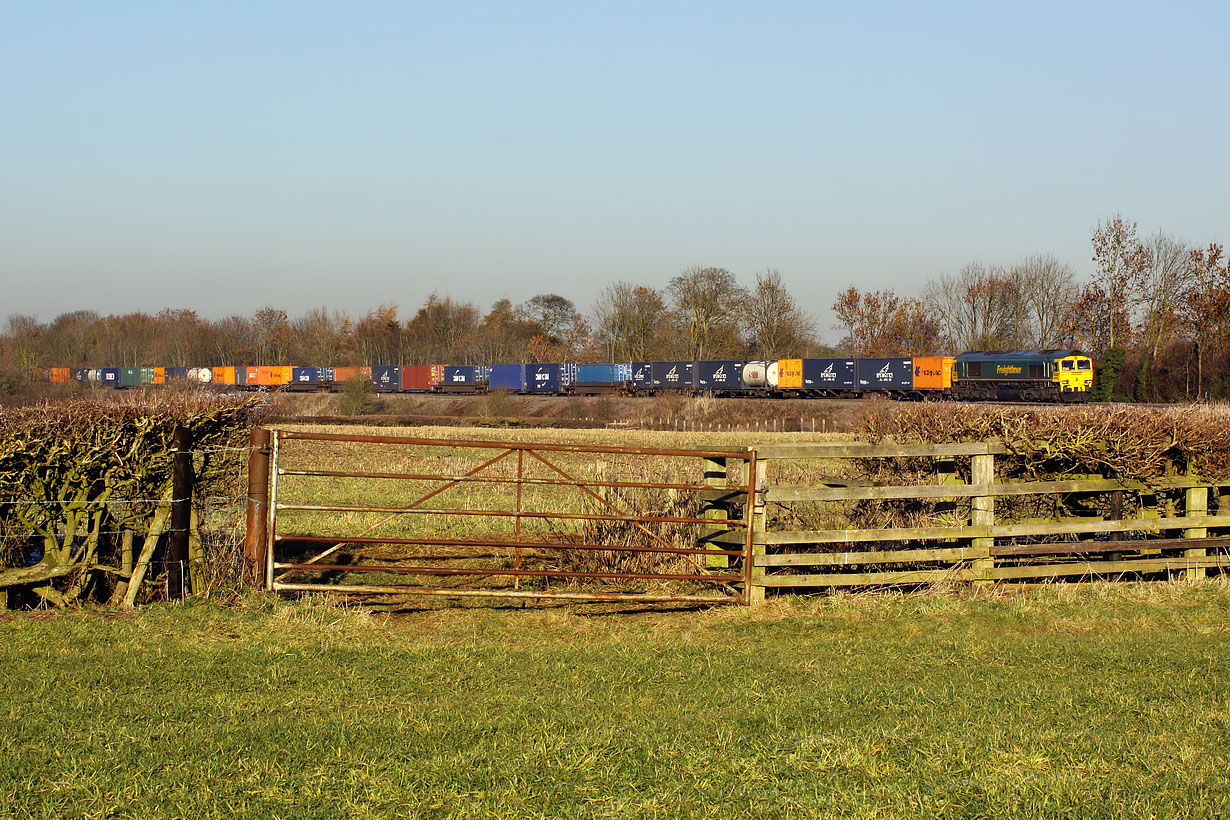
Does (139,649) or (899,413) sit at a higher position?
(899,413)

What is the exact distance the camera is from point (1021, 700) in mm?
6410

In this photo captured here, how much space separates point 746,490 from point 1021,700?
151 inches

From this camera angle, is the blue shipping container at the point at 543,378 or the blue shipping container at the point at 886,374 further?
the blue shipping container at the point at 543,378

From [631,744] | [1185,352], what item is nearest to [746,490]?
[631,744]

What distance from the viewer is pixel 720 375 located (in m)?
64.5

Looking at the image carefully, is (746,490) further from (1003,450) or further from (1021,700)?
(1021,700)

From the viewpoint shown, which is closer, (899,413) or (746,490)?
(746,490)

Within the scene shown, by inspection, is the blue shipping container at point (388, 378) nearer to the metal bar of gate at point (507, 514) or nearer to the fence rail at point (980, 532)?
the fence rail at point (980, 532)

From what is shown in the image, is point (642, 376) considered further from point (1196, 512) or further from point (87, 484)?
point (87, 484)

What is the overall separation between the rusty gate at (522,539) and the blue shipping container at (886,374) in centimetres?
4523

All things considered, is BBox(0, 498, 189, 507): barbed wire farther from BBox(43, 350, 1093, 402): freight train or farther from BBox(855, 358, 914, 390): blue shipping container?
BBox(855, 358, 914, 390): blue shipping container

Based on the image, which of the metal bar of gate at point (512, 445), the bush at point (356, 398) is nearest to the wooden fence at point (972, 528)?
the metal bar of gate at point (512, 445)

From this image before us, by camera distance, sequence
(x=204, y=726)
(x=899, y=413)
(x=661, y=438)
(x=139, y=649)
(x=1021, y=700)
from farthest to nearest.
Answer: (x=661, y=438) < (x=899, y=413) < (x=139, y=649) < (x=1021, y=700) < (x=204, y=726)

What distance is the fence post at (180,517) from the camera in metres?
8.72
